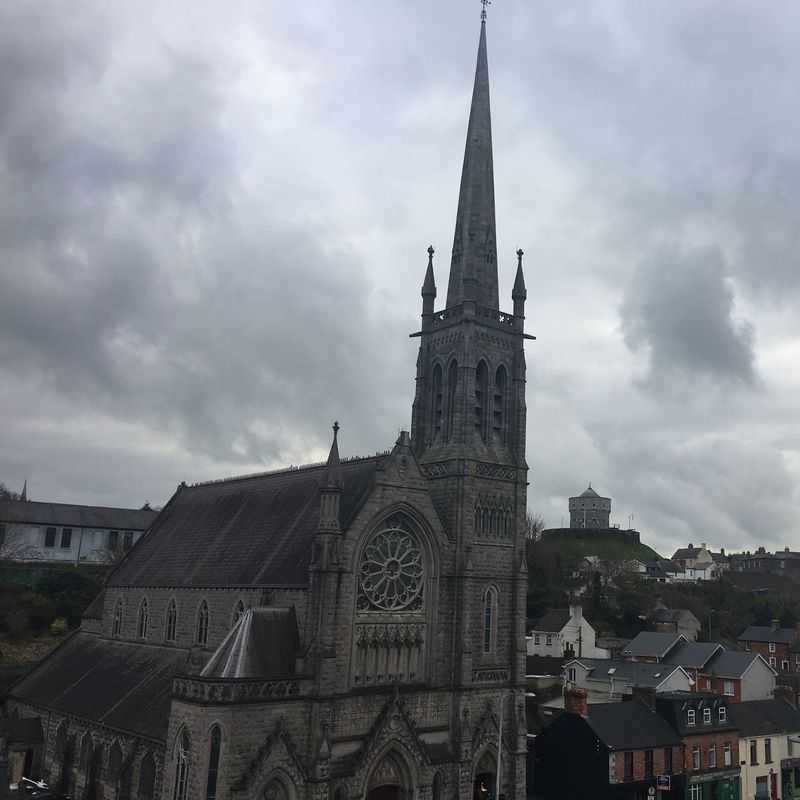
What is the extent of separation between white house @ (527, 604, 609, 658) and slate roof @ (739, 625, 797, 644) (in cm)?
2455

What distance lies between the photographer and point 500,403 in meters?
48.5

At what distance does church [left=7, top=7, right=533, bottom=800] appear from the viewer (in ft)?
117

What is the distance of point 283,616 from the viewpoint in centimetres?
3831

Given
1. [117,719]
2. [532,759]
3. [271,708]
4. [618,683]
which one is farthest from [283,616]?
[618,683]

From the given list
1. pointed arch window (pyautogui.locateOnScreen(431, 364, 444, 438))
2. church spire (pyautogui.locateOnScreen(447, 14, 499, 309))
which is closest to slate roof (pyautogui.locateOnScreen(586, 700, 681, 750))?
pointed arch window (pyautogui.locateOnScreen(431, 364, 444, 438))

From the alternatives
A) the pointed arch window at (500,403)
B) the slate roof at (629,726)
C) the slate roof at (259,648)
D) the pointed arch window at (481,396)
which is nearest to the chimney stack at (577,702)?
the slate roof at (629,726)

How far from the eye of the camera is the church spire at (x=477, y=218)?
48.9 metres

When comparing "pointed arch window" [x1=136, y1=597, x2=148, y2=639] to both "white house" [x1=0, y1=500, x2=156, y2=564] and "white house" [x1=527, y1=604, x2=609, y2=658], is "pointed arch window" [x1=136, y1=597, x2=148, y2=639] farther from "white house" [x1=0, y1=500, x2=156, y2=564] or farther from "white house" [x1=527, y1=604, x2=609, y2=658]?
"white house" [x1=527, y1=604, x2=609, y2=658]

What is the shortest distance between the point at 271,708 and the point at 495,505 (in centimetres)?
1666

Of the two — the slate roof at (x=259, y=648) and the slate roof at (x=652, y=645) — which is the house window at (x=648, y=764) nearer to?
the slate roof at (x=259, y=648)

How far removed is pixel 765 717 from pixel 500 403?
105 ft

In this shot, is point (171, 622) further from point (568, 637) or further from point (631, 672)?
point (568, 637)

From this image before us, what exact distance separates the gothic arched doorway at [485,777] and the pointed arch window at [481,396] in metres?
16.7

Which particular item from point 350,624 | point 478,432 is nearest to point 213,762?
point 350,624
